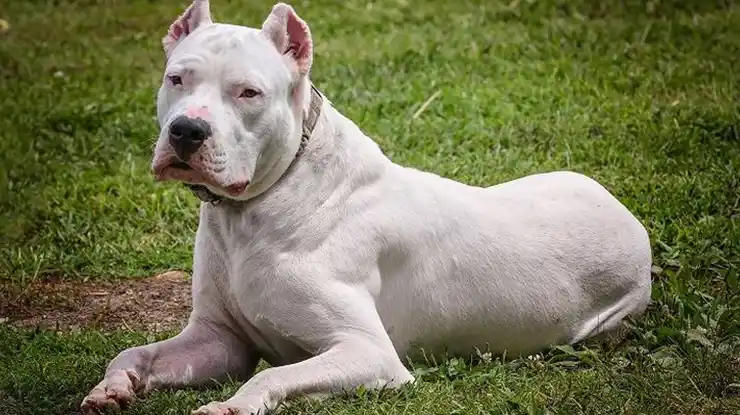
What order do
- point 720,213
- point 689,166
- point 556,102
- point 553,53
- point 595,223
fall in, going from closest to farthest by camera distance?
point 595,223 < point 720,213 < point 689,166 < point 556,102 < point 553,53

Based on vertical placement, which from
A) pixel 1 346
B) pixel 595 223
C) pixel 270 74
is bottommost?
pixel 1 346

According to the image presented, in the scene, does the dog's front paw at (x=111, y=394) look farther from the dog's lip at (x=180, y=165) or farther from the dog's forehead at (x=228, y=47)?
the dog's forehead at (x=228, y=47)

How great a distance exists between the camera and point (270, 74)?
222 inches

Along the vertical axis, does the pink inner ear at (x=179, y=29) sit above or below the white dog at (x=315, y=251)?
above

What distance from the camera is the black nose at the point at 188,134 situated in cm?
536

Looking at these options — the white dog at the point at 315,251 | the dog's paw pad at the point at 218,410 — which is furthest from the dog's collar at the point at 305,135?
the dog's paw pad at the point at 218,410

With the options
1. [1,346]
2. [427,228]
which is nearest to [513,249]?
[427,228]

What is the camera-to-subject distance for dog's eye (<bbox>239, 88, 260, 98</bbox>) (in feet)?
18.2

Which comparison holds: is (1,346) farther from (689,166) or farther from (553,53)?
(553,53)

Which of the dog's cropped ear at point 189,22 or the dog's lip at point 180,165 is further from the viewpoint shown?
the dog's cropped ear at point 189,22

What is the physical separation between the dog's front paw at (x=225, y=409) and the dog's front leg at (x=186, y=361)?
56cm

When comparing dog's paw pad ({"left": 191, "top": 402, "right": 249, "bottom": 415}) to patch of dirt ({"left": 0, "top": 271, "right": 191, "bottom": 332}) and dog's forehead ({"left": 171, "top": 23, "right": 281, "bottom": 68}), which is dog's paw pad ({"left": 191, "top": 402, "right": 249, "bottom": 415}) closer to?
dog's forehead ({"left": 171, "top": 23, "right": 281, "bottom": 68})

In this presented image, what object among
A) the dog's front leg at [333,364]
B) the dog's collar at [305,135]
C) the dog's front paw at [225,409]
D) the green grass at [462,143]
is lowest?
the green grass at [462,143]

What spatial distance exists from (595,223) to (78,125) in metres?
4.98
